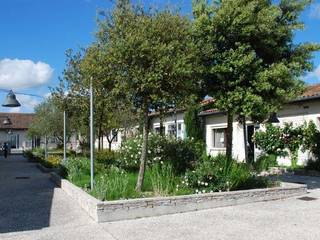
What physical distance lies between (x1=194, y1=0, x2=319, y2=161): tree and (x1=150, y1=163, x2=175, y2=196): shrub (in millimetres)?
2436

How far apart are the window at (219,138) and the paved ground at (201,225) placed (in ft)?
50.5

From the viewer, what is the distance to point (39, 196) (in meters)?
12.9

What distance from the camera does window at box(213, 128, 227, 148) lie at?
26234 mm

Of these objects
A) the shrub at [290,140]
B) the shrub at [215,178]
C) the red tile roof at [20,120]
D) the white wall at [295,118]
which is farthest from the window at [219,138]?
the red tile roof at [20,120]

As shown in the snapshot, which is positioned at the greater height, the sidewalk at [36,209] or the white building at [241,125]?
the white building at [241,125]

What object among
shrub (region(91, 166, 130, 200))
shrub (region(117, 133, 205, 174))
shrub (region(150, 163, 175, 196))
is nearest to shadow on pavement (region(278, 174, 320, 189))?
shrub (region(117, 133, 205, 174))

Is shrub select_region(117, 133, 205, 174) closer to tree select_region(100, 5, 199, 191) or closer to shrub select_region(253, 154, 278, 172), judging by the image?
tree select_region(100, 5, 199, 191)

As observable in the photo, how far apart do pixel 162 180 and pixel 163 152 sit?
361 cm

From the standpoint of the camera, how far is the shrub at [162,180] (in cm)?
1064

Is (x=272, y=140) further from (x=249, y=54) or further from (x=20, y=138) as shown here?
(x=20, y=138)

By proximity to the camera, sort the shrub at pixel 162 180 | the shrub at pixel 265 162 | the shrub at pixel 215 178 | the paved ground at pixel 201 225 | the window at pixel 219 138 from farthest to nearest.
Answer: the window at pixel 219 138 < the shrub at pixel 265 162 < the shrub at pixel 215 178 < the shrub at pixel 162 180 < the paved ground at pixel 201 225

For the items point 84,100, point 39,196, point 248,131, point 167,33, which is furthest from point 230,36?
point 248,131

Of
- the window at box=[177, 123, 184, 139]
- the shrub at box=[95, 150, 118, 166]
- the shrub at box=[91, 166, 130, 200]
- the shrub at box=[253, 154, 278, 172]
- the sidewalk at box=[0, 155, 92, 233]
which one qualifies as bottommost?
the sidewalk at box=[0, 155, 92, 233]

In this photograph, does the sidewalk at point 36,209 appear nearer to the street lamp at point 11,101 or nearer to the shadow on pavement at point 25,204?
the shadow on pavement at point 25,204
